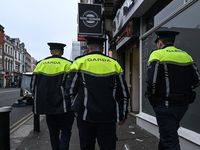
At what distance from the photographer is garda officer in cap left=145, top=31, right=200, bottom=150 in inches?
84.1

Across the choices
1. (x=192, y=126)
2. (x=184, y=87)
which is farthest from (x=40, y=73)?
(x=192, y=126)


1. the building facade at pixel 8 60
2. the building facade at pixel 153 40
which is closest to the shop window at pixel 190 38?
the building facade at pixel 153 40

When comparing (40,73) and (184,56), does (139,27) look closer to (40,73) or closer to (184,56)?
(184,56)

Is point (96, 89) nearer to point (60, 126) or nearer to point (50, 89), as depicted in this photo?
point (50, 89)

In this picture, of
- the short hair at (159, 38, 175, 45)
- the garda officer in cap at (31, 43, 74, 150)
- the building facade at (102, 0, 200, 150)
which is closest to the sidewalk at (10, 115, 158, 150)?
the building facade at (102, 0, 200, 150)

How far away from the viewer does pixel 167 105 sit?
2.16 metres

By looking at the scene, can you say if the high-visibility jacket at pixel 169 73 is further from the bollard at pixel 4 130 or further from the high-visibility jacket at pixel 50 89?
the bollard at pixel 4 130

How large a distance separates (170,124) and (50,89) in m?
1.91

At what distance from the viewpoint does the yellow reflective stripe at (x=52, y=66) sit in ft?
8.88

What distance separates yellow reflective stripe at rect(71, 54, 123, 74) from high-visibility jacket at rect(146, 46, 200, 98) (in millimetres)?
596

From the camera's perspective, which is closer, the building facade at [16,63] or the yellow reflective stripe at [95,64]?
the yellow reflective stripe at [95,64]

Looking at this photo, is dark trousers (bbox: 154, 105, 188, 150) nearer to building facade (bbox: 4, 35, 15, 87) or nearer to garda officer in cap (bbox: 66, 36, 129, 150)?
garda officer in cap (bbox: 66, 36, 129, 150)

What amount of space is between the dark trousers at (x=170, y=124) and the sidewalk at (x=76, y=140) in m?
1.47

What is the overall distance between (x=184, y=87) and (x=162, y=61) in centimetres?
46
